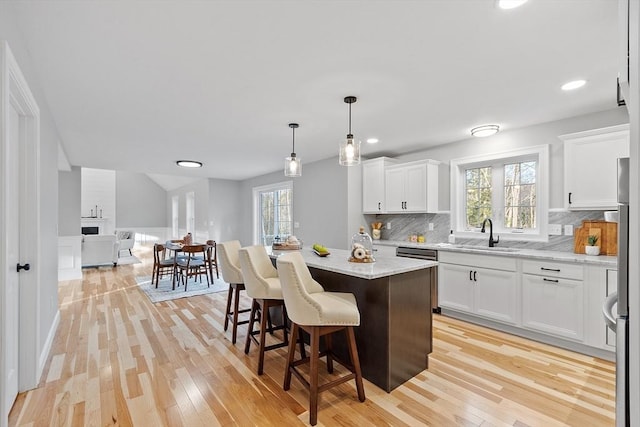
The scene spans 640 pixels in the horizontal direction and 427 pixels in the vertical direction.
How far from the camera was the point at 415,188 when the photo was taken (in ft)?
14.3

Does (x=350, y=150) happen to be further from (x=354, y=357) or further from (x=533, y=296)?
(x=533, y=296)

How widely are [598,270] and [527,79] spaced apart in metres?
1.79

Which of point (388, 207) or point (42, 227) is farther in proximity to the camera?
point (388, 207)

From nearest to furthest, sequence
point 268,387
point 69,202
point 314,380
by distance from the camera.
Result: point 314,380 < point 268,387 < point 69,202

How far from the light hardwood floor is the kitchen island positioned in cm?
11

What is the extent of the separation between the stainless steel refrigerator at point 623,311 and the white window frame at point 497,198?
2860mm

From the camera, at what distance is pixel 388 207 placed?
4719 mm

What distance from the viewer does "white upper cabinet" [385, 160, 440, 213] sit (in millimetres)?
4270

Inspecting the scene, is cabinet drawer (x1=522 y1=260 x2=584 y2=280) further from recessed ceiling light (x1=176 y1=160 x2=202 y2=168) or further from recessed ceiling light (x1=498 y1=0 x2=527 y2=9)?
recessed ceiling light (x1=176 y1=160 x2=202 y2=168)

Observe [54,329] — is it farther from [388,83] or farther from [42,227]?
[388,83]

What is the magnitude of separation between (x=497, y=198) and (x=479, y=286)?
4.09 ft

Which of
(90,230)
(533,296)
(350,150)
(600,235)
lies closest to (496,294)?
(533,296)

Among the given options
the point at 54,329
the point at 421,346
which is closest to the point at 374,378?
the point at 421,346

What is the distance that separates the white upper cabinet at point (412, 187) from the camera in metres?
4.27
